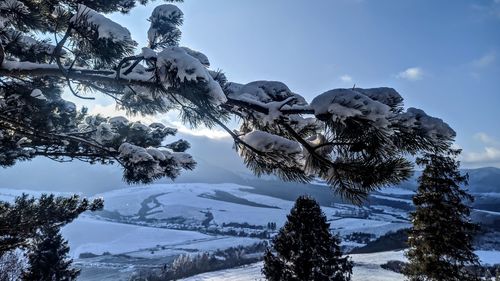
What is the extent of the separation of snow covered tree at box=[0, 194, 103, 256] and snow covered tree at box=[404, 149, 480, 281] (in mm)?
13868

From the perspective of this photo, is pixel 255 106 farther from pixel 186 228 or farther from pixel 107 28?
pixel 186 228

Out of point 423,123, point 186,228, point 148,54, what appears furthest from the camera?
point 186,228

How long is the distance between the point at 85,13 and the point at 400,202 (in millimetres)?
218380

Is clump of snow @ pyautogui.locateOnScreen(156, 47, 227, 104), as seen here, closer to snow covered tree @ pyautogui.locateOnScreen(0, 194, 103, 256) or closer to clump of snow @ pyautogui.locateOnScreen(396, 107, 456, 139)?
clump of snow @ pyautogui.locateOnScreen(396, 107, 456, 139)

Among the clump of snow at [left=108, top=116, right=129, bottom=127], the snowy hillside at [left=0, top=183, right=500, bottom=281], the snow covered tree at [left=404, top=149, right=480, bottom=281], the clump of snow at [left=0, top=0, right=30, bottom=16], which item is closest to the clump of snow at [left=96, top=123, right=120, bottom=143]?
the clump of snow at [left=108, top=116, right=129, bottom=127]

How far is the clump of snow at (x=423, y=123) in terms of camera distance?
2.07 meters

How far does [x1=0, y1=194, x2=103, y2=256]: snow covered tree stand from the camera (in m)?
6.70

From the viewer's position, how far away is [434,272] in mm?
15102

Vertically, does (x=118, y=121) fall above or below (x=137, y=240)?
above

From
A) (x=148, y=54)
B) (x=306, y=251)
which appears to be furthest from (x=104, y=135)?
Answer: (x=306, y=251)

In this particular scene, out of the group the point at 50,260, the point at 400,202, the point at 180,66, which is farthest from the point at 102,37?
the point at 400,202

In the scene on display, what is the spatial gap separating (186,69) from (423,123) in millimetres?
1459

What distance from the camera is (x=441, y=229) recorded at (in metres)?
15.6

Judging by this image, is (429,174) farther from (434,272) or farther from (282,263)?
(282,263)
